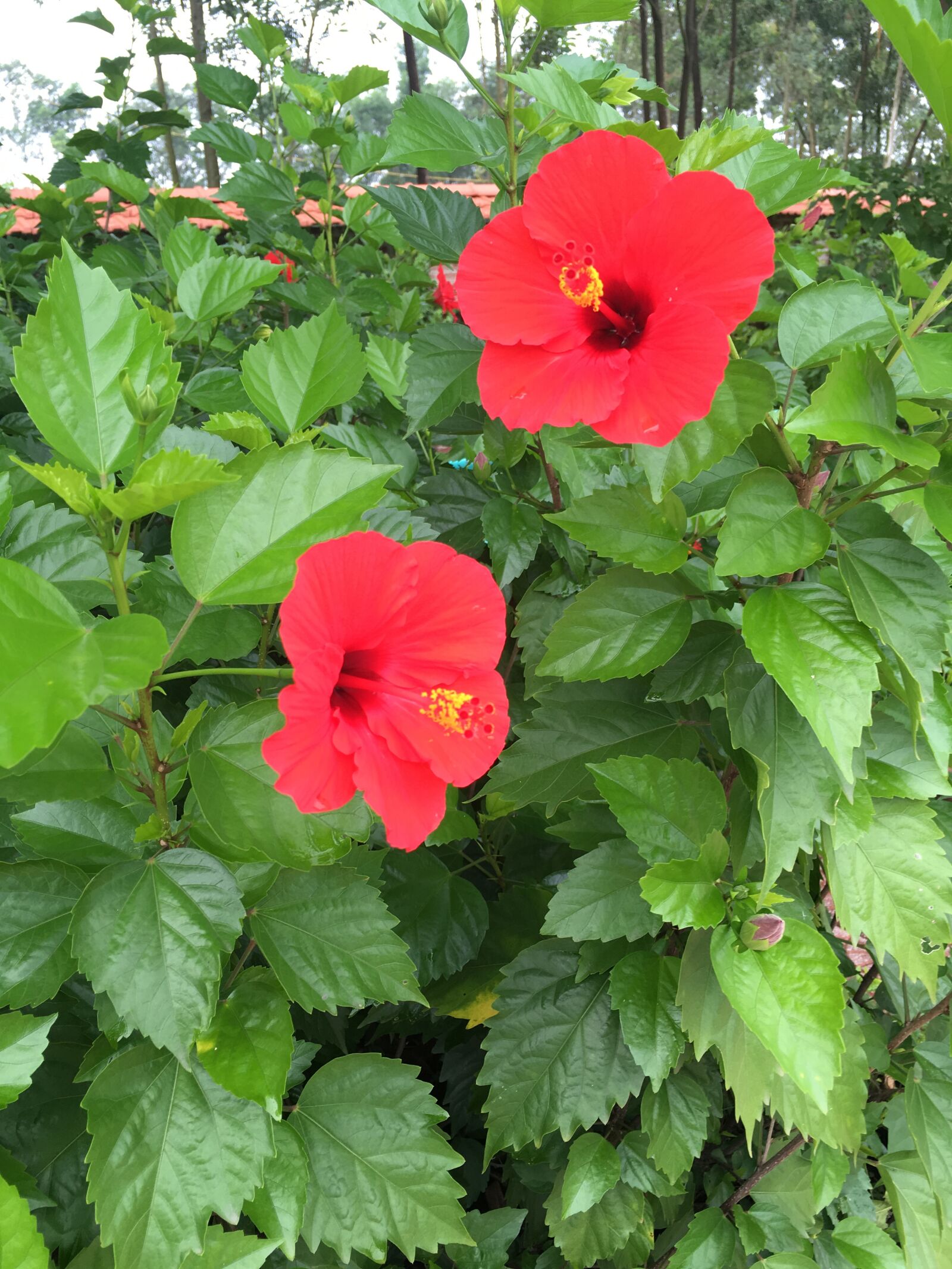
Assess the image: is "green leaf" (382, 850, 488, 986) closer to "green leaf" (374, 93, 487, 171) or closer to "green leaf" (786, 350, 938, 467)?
"green leaf" (786, 350, 938, 467)

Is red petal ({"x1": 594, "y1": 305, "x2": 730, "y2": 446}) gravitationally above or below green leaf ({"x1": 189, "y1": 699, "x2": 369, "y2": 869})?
above

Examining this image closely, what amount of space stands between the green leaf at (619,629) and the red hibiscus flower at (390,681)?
0.52 feet

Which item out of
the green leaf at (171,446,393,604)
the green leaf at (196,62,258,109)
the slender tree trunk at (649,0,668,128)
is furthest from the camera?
the slender tree trunk at (649,0,668,128)

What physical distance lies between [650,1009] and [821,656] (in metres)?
0.40

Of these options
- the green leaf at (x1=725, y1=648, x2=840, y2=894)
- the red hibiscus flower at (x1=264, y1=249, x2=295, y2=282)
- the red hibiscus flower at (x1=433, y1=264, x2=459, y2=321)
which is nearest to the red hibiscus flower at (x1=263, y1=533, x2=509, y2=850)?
the green leaf at (x1=725, y1=648, x2=840, y2=894)

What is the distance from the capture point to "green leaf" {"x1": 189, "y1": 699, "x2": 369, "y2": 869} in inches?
25.9

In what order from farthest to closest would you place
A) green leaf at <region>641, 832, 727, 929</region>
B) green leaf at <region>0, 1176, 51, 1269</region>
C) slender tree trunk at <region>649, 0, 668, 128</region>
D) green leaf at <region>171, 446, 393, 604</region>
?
slender tree trunk at <region>649, 0, 668, 128</region> < green leaf at <region>641, 832, 727, 929</region> < green leaf at <region>171, 446, 393, 604</region> < green leaf at <region>0, 1176, 51, 1269</region>

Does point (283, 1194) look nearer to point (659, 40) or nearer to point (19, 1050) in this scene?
point (19, 1050)

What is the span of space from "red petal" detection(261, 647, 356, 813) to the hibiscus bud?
15.8 inches

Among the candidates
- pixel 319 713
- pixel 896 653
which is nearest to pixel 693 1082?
pixel 896 653

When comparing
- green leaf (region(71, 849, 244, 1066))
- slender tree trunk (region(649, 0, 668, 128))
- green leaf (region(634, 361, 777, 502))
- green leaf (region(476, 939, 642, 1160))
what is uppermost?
slender tree trunk (region(649, 0, 668, 128))

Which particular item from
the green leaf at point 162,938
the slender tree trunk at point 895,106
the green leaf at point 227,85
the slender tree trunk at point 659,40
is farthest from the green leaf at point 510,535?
the slender tree trunk at point 895,106

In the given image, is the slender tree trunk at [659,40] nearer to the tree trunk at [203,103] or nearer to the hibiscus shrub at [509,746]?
the tree trunk at [203,103]

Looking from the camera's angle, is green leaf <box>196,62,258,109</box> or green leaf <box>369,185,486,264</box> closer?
green leaf <box>369,185,486,264</box>
